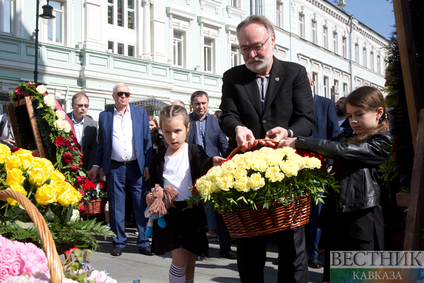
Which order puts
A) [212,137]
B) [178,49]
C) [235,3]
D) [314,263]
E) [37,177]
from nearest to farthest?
[37,177] < [314,263] < [212,137] < [178,49] < [235,3]

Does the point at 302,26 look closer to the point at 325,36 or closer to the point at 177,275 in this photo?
the point at 325,36

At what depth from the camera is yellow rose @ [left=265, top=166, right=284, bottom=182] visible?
8.16ft

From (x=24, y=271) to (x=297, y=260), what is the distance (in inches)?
67.9

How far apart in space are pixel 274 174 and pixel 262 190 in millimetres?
114

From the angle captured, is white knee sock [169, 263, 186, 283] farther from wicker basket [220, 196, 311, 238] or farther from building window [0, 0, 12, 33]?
building window [0, 0, 12, 33]

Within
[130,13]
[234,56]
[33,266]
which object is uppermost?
[130,13]

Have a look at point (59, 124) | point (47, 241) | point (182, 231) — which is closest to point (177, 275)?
point (182, 231)

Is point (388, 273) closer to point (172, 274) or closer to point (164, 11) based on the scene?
point (172, 274)

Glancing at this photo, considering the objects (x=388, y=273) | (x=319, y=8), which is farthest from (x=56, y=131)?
(x=319, y=8)

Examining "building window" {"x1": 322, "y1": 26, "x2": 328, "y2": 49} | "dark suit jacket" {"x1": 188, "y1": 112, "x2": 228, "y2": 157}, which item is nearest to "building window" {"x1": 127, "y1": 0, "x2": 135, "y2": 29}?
"dark suit jacket" {"x1": 188, "y1": 112, "x2": 228, "y2": 157}

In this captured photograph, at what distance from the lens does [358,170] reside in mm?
3086

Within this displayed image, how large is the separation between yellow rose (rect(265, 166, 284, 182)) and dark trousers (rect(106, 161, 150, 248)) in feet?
13.1

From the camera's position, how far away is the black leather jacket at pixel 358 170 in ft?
9.71

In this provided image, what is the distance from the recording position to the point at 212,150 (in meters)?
6.47
